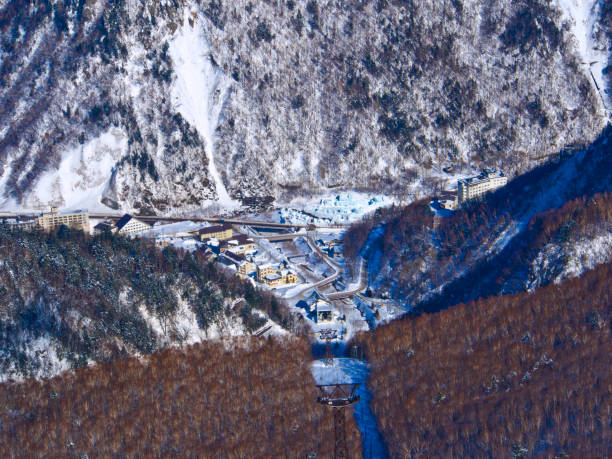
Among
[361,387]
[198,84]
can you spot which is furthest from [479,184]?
[361,387]

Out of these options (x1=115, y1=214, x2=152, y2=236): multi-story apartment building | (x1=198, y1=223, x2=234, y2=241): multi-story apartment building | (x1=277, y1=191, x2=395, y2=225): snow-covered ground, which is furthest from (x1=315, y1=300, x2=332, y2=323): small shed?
(x1=115, y1=214, x2=152, y2=236): multi-story apartment building

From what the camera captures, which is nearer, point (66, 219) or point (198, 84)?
point (66, 219)

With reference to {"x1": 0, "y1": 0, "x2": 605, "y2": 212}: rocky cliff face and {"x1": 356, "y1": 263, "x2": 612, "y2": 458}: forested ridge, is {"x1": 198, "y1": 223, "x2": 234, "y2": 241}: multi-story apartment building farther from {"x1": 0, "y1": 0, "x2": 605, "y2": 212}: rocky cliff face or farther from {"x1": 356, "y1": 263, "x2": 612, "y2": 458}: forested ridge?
{"x1": 356, "y1": 263, "x2": 612, "y2": 458}: forested ridge

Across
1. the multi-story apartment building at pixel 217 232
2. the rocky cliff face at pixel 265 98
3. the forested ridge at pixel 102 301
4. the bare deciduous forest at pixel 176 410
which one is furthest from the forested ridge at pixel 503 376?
the rocky cliff face at pixel 265 98

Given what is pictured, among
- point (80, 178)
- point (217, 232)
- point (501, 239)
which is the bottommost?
point (501, 239)

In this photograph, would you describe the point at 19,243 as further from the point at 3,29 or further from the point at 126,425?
the point at 3,29

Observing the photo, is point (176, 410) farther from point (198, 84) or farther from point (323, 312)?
point (198, 84)
